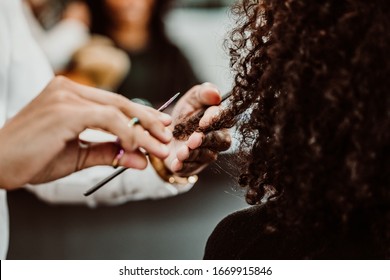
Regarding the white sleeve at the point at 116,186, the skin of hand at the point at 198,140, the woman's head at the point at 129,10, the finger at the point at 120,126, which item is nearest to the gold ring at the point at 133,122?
the finger at the point at 120,126

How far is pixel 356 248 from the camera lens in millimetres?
918

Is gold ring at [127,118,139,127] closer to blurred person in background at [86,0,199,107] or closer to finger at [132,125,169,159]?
finger at [132,125,169,159]

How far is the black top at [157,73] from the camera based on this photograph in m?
1.87

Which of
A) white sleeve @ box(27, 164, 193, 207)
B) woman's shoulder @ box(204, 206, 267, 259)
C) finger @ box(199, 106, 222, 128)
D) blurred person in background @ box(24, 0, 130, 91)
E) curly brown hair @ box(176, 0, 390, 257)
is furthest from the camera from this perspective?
blurred person in background @ box(24, 0, 130, 91)

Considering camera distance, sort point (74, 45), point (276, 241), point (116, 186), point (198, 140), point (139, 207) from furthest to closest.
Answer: point (139, 207) → point (74, 45) → point (116, 186) → point (198, 140) → point (276, 241)

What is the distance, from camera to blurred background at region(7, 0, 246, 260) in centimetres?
186

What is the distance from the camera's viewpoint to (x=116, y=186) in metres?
1.46

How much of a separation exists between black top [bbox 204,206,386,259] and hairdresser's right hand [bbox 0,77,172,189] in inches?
7.0

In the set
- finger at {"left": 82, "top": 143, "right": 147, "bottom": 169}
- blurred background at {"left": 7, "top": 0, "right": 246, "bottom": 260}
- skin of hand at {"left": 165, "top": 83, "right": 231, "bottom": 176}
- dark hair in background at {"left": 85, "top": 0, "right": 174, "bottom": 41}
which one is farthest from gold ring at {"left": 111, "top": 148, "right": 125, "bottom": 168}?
dark hair in background at {"left": 85, "top": 0, "right": 174, "bottom": 41}

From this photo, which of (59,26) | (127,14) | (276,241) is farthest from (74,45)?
(276,241)

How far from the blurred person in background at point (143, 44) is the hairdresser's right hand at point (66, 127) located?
919mm

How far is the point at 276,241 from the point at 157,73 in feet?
3.39

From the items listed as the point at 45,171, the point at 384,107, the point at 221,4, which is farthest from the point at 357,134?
the point at 221,4

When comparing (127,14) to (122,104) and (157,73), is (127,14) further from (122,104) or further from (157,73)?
(122,104)
